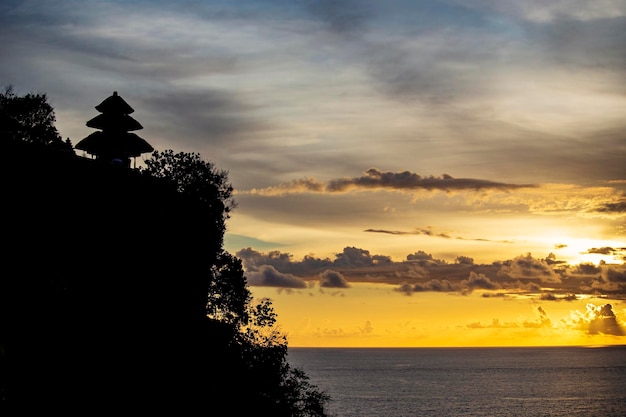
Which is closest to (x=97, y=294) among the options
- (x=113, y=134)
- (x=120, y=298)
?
(x=120, y=298)

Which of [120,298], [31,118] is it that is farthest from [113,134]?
[120,298]

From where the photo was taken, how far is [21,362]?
29484 mm

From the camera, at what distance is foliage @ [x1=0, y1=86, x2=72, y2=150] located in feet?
166

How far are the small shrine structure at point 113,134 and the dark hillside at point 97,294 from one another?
972cm

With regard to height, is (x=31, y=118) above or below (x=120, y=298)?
above

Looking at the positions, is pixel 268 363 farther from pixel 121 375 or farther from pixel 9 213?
pixel 9 213

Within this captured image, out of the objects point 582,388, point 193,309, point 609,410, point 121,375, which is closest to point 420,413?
point 609,410

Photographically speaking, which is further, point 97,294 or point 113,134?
point 113,134

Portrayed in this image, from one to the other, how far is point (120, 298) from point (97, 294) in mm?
1833

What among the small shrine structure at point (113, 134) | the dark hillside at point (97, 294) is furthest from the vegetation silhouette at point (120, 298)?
the small shrine structure at point (113, 134)

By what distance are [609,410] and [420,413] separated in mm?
41411

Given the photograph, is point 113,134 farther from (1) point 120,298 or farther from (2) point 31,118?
(1) point 120,298

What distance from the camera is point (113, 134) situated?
53.2m

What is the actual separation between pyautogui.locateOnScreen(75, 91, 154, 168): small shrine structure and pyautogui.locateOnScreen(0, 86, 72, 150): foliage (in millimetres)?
2323
